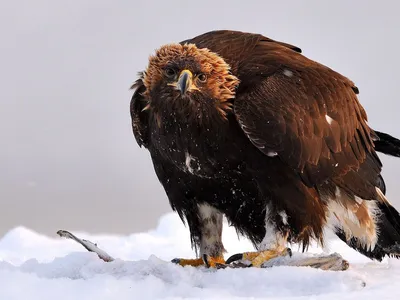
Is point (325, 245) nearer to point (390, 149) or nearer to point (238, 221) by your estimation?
point (238, 221)

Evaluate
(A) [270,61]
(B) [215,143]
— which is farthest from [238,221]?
(A) [270,61]

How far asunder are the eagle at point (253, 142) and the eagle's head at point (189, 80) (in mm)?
10

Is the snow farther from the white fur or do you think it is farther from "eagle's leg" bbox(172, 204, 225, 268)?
"eagle's leg" bbox(172, 204, 225, 268)

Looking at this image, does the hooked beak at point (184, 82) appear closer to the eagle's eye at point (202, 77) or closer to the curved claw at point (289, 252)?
the eagle's eye at point (202, 77)

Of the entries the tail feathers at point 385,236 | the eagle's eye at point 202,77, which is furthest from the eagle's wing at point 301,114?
the tail feathers at point 385,236

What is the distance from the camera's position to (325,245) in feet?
26.3

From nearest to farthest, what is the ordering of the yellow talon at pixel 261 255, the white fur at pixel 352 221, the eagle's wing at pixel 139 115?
the yellow talon at pixel 261 255, the white fur at pixel 352 221, the eagle's wing at pixel 139 115

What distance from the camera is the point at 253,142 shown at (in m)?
7.08

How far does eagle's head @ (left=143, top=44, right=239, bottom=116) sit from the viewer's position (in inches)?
280

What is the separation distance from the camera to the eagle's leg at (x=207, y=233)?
318 inches

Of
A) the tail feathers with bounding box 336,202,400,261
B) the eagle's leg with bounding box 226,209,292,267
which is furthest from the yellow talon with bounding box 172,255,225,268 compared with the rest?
the tail feathers with bounding box 336,202,400,261

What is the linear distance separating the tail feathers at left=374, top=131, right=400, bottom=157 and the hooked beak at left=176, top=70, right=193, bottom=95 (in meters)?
2.71

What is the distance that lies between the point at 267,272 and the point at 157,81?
6.93ft

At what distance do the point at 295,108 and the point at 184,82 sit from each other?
111cm
